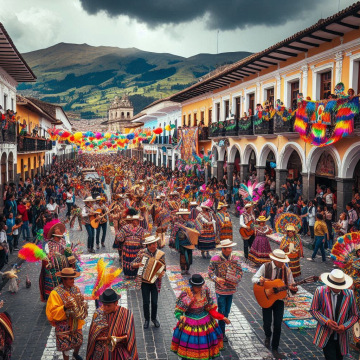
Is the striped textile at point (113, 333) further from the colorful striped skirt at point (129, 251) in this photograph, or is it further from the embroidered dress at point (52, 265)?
the colorful striped skirt at point (129, 251)

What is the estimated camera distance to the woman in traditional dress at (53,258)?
708cm

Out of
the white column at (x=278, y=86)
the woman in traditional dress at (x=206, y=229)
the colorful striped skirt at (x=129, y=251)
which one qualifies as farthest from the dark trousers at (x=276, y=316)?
the white column at (x=278, y=86)

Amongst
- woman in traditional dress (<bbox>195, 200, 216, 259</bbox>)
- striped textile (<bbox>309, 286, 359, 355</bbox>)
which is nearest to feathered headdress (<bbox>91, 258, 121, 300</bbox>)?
striped textile (<bbox>309, 286, 359, 355</bbox>)

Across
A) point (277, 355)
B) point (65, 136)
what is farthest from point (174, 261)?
point (65, 136)

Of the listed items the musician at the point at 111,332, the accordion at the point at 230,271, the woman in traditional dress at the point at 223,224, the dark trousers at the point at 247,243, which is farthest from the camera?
the woman in traditional dress at the point at 223,224

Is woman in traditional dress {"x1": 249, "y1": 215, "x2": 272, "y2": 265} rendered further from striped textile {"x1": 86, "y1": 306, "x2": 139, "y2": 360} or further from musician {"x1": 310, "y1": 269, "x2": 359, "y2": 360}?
striped textile {"x1": 86, "y1": 306, "x2": 139, "y2": 360}

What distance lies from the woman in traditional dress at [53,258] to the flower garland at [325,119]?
976 centimetres

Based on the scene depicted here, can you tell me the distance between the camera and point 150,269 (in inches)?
267

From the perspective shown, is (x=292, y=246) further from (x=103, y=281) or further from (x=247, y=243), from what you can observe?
(x=103, y=281)

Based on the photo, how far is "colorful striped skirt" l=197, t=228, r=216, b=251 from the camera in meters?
11.2

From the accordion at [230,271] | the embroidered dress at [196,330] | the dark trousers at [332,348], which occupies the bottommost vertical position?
the dark trousers at [332,348]

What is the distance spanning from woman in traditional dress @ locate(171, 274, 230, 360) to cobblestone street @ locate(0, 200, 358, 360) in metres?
1.13

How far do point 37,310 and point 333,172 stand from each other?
12.5 m

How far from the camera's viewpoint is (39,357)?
6.06 m
